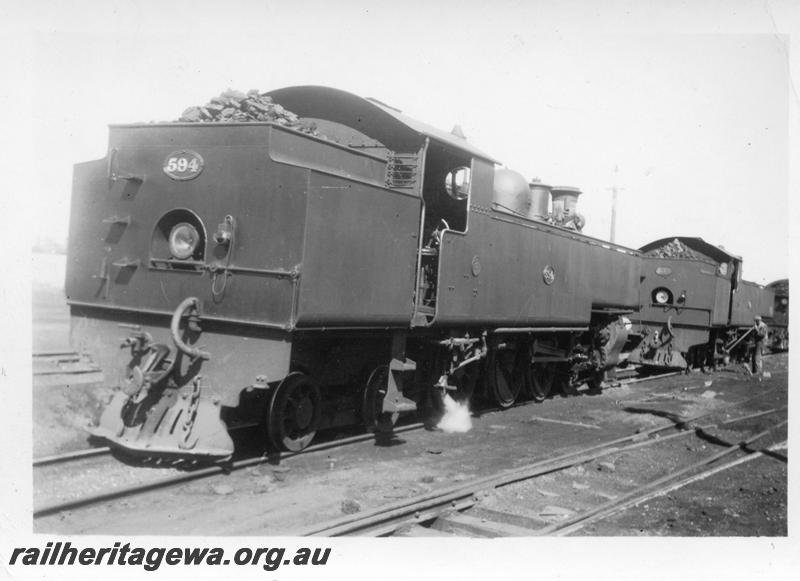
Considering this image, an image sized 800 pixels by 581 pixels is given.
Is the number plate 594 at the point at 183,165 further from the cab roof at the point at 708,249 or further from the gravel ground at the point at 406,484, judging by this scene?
the cab roof at the point at 708,249

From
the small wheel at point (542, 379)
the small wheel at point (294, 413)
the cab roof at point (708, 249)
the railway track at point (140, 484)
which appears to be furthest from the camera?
the cab roof at point (708, 249)

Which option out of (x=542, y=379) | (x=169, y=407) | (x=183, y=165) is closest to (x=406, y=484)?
(x=169, y=407)

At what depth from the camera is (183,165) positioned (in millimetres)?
5988

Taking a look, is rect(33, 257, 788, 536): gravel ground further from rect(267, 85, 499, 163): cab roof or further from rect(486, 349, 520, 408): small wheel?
rect(267, 85, 499, 163): cab roof

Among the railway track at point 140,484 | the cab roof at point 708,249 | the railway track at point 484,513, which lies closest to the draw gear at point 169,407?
the railway track at point 140,484

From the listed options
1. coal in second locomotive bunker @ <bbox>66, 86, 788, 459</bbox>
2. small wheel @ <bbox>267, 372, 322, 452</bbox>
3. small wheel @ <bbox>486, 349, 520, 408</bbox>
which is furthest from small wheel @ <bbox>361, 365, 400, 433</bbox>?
small wheel @ <bbox>486, 349, 520, 408</bbox>

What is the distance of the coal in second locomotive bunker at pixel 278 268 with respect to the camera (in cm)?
571

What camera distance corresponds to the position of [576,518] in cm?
545

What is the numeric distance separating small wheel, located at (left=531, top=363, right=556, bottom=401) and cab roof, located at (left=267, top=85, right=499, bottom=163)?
4.95 m

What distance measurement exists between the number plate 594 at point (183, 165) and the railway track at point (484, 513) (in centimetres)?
306

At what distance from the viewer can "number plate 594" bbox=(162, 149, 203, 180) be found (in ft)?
19.5

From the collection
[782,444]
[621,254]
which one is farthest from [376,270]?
[621,254]

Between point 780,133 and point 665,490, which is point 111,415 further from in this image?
point 780,133

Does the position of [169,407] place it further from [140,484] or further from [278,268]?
[278,268]
